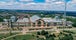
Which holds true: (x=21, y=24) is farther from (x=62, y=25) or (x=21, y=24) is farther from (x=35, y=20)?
(x=62, y=25)

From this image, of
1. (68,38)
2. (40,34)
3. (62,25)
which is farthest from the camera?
(62,25)

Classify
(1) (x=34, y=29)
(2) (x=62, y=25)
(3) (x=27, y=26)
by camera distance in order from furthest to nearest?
(2) (x=62, y=25)
(3) (x=27, y=26)
(1) (x=34, y=29)

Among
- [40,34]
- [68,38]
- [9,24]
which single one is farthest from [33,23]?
[68,38]

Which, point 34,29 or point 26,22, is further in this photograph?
point 26,22

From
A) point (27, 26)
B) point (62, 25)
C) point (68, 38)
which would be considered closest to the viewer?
point (68, 38)

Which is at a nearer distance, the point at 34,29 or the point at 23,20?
the point at 34,29

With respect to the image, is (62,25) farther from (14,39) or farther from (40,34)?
(14,39)

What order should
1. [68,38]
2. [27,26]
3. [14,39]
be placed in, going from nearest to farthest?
[68,38]
[14,39]
[27,26]

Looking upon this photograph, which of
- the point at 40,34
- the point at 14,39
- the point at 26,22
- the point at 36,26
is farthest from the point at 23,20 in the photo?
the point at 14,39
